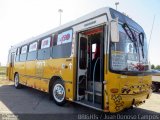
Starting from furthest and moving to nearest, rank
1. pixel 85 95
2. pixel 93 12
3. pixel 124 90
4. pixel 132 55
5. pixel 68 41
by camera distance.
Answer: pixel 68 41, pixel 85 95, pixel 93 12, pixel 132 55, pixel 124 90

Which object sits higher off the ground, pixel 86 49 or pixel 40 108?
pixel 86 49

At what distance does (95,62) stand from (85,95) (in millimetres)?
1274

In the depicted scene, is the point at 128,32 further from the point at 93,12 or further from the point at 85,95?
the point at 85,95

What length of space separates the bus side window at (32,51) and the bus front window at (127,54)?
5.92m

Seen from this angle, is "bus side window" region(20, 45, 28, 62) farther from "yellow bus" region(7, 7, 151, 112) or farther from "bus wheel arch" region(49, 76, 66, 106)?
"bus wheel arch" region(49, 76, 66, 106)

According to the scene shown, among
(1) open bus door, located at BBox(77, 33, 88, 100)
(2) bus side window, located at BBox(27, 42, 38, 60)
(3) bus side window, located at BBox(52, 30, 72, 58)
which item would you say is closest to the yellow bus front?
(1) open bus door, located at BBox(77, 33, 88, 100)

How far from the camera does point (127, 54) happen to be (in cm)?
657

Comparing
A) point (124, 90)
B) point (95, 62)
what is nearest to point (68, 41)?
point (95, 62)

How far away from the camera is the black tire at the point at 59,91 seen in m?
8.57

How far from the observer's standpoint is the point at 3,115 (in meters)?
7.15

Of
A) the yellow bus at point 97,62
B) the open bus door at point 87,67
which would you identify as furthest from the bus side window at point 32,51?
the open bus door at point 87,67

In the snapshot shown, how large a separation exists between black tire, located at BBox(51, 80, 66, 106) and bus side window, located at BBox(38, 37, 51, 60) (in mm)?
1514

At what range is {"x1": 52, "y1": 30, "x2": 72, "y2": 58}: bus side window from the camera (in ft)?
27.3

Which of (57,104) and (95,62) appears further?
(57,104)
